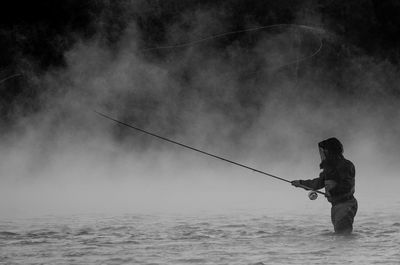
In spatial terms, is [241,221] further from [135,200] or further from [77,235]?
[135,200]

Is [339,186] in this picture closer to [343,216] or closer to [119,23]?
[343,216]

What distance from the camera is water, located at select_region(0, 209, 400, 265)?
6.66 metres

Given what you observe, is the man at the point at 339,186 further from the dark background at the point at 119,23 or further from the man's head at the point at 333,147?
the dark background at the point at 119,23

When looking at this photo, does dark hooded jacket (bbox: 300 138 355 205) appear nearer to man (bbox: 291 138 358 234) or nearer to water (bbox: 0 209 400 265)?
man (bbox: 291 138 358 234)

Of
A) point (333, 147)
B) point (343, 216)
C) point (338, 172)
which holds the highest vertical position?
point (333, 147)

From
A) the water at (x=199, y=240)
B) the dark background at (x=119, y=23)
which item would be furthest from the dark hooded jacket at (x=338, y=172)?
the dark background at (x=119, y=23)

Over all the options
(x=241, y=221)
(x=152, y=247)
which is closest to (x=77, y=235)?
(x=152, y=247)

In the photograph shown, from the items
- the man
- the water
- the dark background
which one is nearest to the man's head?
the man

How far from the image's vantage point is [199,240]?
26.0ft

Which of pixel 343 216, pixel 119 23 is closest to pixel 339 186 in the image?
pixel 343 216

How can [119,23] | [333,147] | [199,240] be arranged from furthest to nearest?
1. [119,23]
2. [333,147]
3. [199,240]

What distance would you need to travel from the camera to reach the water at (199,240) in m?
6.66

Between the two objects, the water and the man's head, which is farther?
the man's head

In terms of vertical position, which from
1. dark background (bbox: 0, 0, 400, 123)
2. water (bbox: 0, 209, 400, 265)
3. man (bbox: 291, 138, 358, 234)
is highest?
dark background (bbox: 0, 0, 400, 123)
